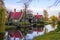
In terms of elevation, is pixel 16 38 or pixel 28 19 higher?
pixel 28 19

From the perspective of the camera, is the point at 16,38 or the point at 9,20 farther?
the point at 9,20

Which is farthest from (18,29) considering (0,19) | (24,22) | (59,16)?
(59,16)

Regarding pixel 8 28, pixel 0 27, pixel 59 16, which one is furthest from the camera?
pixel 8 28

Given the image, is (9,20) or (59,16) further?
(9,20)

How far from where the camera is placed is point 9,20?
6570mm

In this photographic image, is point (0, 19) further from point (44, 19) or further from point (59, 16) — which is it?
point (59, 16)

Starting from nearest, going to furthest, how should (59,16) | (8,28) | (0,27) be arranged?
(59,16) → (0,27) → (8,28)

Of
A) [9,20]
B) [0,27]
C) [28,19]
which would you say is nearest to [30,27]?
→ [28,19]

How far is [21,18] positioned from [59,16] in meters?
1.84

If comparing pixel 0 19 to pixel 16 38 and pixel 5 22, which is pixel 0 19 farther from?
pixel 16 38

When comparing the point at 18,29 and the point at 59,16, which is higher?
the point at 59,16

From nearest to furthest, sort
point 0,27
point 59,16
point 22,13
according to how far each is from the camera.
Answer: point 59,16 < point 0,27 < point 22,13

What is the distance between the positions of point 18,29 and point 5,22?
0.65 m

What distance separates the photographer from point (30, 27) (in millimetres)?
7363
